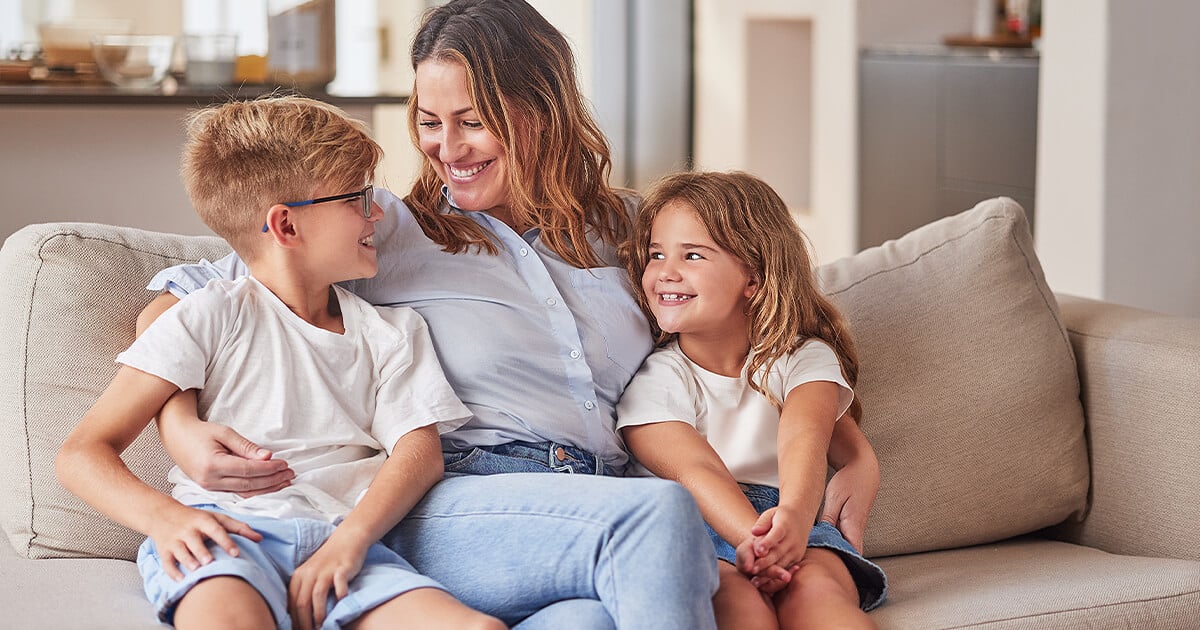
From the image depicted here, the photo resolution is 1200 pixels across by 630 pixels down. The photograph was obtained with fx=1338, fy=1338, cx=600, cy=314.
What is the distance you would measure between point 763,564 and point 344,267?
23.9 inches

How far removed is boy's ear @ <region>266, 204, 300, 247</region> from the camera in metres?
1.58

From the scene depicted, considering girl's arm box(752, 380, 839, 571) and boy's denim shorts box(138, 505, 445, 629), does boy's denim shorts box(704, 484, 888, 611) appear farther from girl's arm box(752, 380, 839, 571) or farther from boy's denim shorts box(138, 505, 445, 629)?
boy's denim shorts box(138, 505, 445, 629)

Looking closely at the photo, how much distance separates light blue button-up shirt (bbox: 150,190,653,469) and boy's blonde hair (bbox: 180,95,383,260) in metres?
0.08

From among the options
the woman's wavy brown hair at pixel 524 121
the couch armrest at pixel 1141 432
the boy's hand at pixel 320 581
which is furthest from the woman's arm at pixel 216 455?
the couch armrest at pixel 1141 432

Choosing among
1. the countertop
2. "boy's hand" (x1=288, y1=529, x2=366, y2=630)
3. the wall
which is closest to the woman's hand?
"boy's hand" (x1=288, y1=529, x2=366, y2=630)

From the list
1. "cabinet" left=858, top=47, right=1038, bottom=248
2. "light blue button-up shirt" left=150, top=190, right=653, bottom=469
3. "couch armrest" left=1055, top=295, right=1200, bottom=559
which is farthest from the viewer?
"cabinet" left=858, top=47, right=1038, bottom=248

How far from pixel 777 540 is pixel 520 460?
341 mm

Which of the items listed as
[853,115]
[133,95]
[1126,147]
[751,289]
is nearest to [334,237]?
[751,289]

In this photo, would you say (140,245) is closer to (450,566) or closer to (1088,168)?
(450,566)

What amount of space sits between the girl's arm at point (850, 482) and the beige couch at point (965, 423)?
109mm

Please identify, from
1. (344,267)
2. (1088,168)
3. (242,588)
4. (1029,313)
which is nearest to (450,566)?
(242,588)

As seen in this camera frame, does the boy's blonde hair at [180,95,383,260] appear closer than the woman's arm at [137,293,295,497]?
No

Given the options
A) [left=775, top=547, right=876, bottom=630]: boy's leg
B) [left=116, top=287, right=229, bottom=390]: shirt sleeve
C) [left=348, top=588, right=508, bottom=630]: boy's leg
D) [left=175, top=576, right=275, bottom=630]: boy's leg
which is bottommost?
[left=775, top=547, right=876, bottom=630]: boy's leg

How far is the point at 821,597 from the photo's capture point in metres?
1.51
